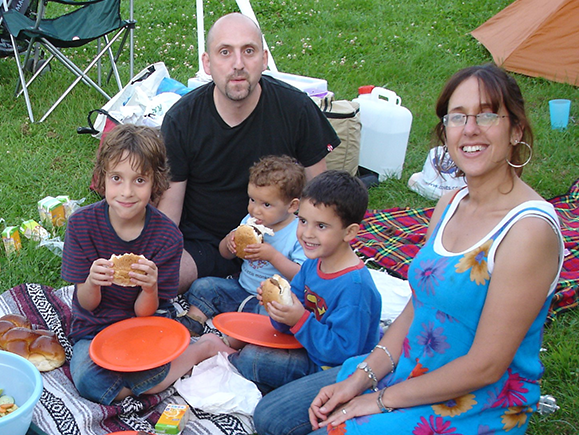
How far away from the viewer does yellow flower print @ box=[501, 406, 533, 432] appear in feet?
6.67

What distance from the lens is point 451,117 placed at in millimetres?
2068

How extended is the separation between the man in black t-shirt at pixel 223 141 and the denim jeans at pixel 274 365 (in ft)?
2.97

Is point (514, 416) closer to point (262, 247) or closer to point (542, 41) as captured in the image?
point (262, 247)

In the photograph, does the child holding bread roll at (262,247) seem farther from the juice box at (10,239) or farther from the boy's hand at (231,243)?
the juice box at (10,239)

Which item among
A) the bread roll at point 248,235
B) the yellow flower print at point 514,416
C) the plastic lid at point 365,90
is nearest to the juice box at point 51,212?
the bread roll at point 248,235

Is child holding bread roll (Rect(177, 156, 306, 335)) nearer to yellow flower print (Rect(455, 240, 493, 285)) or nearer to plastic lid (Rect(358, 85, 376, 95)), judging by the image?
yellow flower print (Rect(455, 240, 493, 285))

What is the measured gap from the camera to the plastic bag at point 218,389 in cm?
281

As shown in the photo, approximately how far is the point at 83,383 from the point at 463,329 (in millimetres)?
1833

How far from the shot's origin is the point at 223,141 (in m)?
3.64

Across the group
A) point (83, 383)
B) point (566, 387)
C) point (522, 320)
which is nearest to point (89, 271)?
point (83, 383)

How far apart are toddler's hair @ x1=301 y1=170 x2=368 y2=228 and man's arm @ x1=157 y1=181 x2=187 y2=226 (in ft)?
4.13

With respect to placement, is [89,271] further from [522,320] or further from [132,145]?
[522,320]

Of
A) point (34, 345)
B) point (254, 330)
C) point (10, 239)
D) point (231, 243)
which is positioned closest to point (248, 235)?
point (231, 243)

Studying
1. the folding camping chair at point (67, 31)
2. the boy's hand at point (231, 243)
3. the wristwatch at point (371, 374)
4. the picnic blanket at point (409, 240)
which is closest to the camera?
the wristwatch at point (371, 374)
